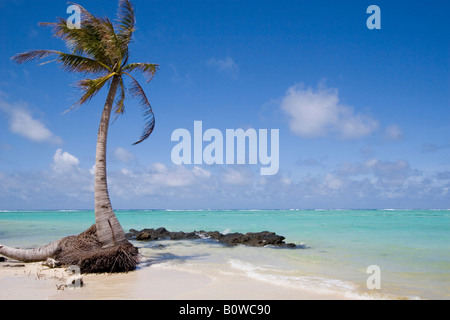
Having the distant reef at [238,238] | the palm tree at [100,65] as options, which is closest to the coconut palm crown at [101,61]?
the palm tree at [100,65]

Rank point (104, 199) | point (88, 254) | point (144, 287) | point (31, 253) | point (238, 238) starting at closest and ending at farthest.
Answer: point (144, 287), point (88, 254), point (104, 199), point (31, 253), point (238, 238)

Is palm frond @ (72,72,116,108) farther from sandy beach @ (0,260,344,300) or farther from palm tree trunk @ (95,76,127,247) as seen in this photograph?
sandy beach @ (0,260,344,300)

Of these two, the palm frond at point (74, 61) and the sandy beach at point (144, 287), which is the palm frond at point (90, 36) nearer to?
the palm frond at point (74, 61)

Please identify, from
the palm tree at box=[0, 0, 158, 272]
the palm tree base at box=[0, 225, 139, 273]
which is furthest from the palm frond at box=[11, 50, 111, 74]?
the palm tree base at box=[0, 225, 139, 273]

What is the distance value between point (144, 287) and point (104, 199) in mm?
3747

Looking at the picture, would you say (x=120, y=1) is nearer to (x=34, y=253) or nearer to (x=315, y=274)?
(x=34, y=253)

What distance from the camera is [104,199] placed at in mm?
9906

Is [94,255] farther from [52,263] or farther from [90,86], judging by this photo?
[90,86]

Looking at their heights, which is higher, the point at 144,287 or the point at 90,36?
the point at 90,36

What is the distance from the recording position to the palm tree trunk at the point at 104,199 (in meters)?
9.62

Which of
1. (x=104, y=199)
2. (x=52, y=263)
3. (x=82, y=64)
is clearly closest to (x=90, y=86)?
(x=82, y=64)

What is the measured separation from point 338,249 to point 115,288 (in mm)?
11054

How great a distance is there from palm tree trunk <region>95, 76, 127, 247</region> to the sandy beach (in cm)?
130

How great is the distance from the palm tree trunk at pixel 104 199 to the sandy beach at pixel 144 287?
130cm
